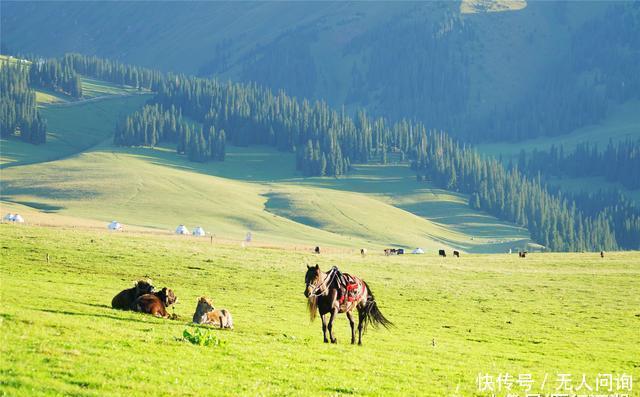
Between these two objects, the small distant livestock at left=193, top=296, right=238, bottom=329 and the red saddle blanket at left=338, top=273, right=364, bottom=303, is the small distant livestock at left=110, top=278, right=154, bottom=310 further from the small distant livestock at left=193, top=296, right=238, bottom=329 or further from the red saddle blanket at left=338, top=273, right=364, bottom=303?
the red saddle blanket at left=338, top=273, right=364, bottom=303

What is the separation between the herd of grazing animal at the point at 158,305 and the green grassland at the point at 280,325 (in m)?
0.83

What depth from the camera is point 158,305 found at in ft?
104

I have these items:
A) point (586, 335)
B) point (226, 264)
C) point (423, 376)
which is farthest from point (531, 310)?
point (423, 376)

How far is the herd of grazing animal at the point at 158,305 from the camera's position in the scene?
30531 millimetres

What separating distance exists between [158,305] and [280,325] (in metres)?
5.43

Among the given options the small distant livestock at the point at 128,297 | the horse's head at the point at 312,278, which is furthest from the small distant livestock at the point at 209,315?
the horse's head at the point at 312,278

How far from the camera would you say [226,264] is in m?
57.3

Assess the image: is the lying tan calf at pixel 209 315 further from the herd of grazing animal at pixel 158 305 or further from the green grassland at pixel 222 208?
the green grassland at pixel 222 208

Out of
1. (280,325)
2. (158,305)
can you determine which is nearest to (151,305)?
(158,305)

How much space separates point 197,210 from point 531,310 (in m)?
115

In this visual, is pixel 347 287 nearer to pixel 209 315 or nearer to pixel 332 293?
pixel 332 293

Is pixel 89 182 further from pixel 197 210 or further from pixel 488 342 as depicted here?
pixel 488 342

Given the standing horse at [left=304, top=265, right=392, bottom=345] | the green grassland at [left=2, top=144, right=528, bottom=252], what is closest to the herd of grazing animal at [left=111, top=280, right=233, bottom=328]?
the standing horse at [left=304, top=265, right=392, bottom=345]

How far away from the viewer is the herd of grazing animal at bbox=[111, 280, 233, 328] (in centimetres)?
3053
